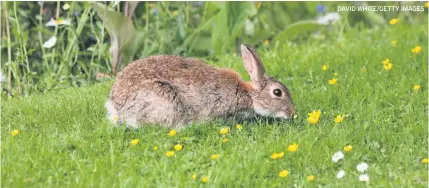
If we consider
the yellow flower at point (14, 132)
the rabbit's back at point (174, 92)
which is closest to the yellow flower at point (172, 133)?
the rabbit's back at point (174, 92)

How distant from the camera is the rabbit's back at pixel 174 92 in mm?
7117

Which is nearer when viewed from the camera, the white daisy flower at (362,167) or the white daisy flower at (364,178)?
the white daisy flower at (364,178)

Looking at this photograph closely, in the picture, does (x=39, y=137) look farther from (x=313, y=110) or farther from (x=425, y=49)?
(x=425, y=49)

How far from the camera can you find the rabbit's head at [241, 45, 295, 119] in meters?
7.46

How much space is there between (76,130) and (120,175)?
42.4 inches

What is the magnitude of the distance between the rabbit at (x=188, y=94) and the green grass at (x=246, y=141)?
0.13 m

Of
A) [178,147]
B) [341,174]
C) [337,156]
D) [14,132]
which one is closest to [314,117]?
[337,156]

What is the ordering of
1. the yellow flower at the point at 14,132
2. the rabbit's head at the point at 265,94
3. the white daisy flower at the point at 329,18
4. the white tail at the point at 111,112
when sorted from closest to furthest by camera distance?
1. the yellow flower at the point at 14,132
2. the white tail at the point at 111,112
3. the rabbit's head at the point at 265,94
4. the white daisy flower at the point at 329,18

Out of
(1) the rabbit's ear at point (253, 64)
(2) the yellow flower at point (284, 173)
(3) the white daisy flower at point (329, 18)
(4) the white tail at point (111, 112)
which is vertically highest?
(1) the rabbit's ear at point (253, 64)

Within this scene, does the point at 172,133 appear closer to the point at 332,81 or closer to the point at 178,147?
the point at 178,147

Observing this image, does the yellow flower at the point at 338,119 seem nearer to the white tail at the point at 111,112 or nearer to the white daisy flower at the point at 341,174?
the white daisy flower at the point at 341,174

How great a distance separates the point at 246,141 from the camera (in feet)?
22.6

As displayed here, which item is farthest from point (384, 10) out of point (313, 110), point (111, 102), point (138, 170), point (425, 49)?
point (138, 170)

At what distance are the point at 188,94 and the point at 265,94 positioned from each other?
2.46 feet
